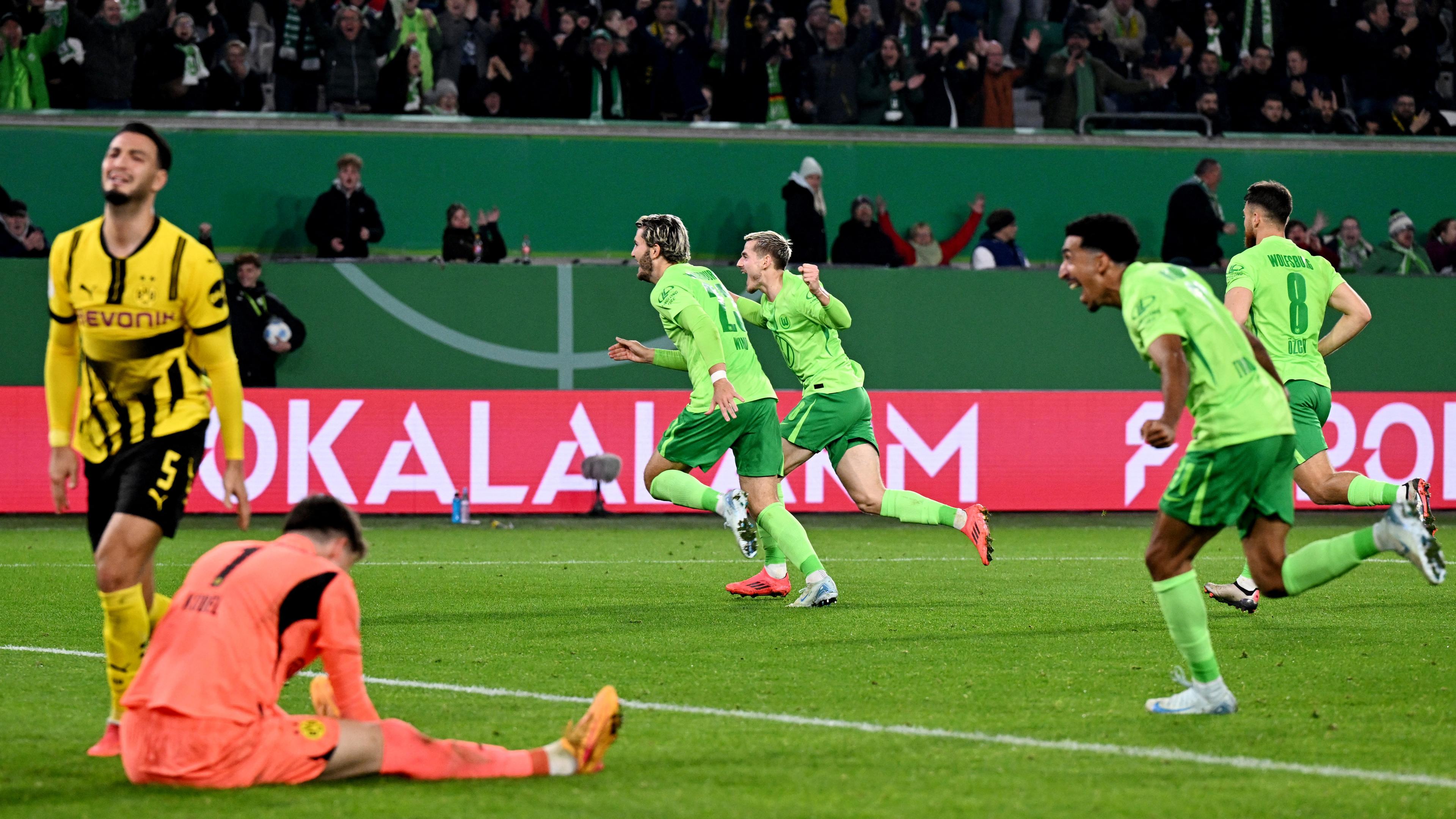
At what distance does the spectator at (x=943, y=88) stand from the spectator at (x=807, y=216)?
2407mm

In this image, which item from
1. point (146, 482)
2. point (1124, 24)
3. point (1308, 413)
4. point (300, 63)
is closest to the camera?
point (146, 482)

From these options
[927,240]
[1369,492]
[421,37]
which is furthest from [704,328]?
[421,37]

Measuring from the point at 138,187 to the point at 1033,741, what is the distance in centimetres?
370

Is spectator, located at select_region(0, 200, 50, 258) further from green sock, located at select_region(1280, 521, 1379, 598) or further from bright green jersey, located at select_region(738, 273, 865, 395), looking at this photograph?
green sock, located at select_region(1280, 521, 1379, 598)

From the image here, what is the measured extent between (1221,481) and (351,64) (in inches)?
582

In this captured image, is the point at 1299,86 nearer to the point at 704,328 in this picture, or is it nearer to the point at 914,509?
the point at 914,509

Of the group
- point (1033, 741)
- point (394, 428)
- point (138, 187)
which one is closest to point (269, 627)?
point (138, 187)

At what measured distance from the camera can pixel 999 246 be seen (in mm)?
19625

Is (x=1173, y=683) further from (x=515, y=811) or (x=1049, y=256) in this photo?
(x=1049, y=256)

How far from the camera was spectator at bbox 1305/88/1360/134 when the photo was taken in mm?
21891

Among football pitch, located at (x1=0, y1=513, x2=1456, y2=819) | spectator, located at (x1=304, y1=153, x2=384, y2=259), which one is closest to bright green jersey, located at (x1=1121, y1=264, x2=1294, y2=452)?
football pitch, located at (x1=0, y1=513, x2=1456, y2=819)

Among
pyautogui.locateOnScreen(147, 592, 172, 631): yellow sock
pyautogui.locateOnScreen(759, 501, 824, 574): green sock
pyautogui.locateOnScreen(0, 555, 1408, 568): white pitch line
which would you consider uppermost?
pyautogui.locateOnScreen(147, 592, 172, 631): yellow sock

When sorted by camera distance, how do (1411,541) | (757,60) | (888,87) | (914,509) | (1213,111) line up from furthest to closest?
(1213,111) → (888,87) → (757,60) → (914,509) → (1411,541)

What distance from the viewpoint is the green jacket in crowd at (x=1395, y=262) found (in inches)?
796
